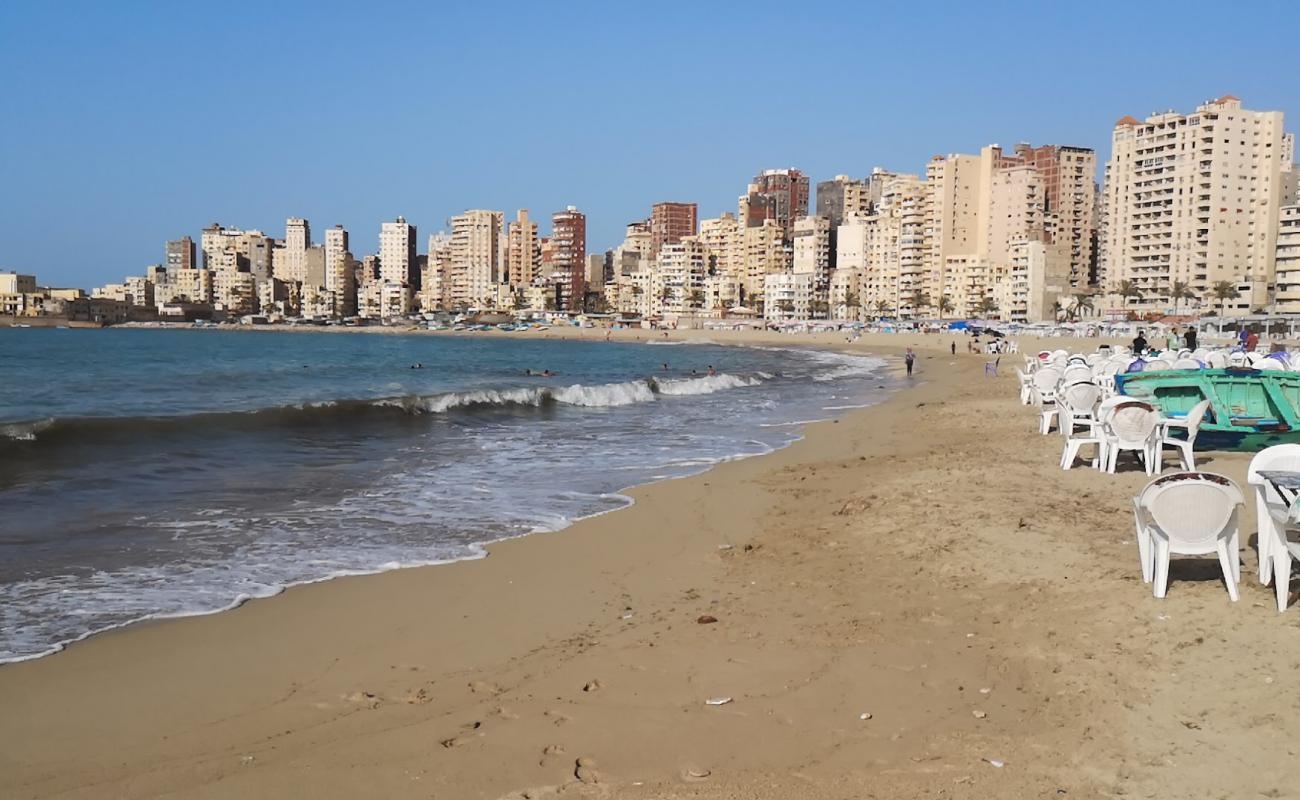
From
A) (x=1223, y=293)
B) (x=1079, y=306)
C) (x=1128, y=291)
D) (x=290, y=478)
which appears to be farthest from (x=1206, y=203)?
(x=290, y=478)

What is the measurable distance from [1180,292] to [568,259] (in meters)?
119

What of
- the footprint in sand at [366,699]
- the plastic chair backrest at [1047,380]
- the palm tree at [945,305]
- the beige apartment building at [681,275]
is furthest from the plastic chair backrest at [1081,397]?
the beige apartment building at [681,275]

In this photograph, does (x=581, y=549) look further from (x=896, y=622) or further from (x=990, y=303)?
(x=990, y=303)

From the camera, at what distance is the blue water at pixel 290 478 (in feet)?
25.9

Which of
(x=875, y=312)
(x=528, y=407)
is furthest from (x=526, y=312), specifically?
(x=528, y=407)

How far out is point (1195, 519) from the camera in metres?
5.97

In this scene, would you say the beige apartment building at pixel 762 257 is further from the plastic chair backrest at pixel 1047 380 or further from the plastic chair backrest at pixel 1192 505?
the plastic chair backrest at pixel 1192 505

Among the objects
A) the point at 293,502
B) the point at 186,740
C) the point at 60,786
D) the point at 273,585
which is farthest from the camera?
the point at 293,502

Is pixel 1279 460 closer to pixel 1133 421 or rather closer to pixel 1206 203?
pixel 1133 421

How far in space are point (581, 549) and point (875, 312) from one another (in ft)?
476

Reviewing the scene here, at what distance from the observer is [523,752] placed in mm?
4520

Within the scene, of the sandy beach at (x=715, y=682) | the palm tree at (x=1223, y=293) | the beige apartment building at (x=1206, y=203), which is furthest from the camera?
the beige apartment building at (x=1206, y=203)

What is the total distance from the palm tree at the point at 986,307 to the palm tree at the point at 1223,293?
27062 millimetres

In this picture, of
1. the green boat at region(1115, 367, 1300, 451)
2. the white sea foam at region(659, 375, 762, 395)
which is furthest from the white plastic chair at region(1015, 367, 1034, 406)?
the white sea foam at region(659, 375, 762, 395)
